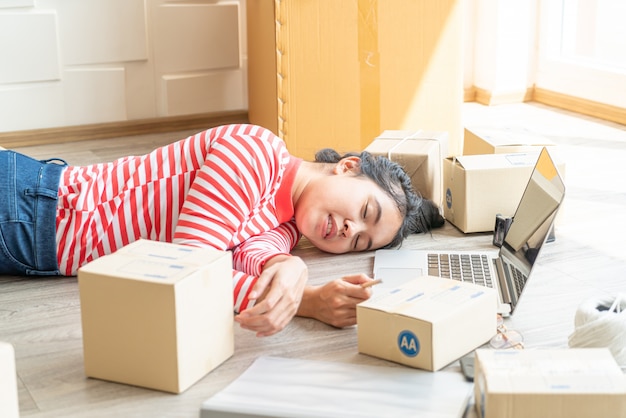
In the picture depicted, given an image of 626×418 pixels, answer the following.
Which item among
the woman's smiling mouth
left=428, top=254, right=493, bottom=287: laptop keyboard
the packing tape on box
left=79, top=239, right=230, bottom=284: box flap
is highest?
left=79, top=239, right=230, bottom=284: box flap

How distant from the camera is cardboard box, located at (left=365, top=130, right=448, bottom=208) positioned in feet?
7.41

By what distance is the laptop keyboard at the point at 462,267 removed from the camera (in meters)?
1.80

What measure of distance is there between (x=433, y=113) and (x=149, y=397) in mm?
1901

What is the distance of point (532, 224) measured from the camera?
5.42 feet

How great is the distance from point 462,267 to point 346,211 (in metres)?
0.29

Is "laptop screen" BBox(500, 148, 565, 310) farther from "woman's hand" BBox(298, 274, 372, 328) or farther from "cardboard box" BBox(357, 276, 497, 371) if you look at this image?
"woman's hand" BBox(298, 274, 372, 328)

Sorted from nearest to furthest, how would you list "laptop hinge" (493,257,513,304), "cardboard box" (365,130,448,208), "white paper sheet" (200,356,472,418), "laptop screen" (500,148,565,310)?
"white paper sheet" (200,356,472,418) < "laptop screen" (500,148,565,310) < "laptop hinge" (493,257,513,304) < "cardboard box" (365,130,448,208)

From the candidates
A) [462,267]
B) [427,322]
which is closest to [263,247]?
[462,267]

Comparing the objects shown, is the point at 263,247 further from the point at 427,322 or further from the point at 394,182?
the point at 427,322

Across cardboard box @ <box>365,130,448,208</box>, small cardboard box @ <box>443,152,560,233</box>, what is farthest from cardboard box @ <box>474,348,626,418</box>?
cardboard box @ <box>365,130,448,208</box>

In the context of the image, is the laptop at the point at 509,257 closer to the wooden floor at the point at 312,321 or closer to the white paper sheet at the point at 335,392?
the wooden floor at the point at 312,321

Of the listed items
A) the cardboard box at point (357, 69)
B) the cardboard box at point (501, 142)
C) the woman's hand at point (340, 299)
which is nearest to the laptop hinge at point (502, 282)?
the woman's hand at point (340, 299)

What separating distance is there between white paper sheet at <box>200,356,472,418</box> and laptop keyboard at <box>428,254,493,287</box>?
46 cm

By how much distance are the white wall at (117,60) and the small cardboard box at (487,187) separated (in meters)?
1.58
